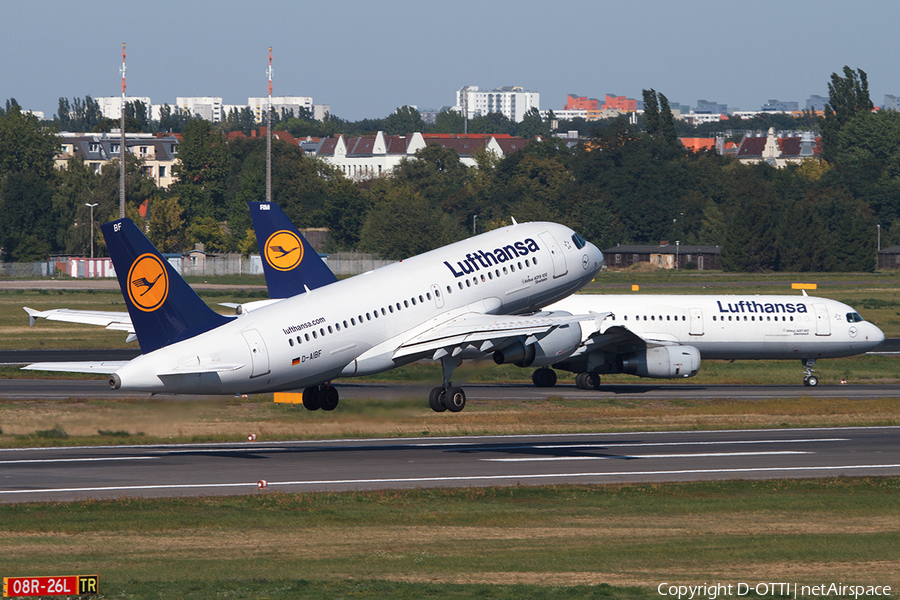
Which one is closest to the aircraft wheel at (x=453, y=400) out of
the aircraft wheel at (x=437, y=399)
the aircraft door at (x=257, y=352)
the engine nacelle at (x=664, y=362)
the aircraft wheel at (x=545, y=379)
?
the aircraft wheel at (x=437, y=399)

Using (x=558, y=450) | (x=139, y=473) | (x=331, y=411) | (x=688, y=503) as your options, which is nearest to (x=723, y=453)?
(x=558, y=450)

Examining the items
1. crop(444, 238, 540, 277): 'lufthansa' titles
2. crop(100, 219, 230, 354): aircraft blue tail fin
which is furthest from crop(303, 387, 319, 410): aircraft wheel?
crop(100, 219, 230, 354): aircraft blue tail fin

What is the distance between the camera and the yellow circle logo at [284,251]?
169 ft

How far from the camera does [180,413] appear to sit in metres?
42.3

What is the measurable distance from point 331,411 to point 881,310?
8821 centimetres

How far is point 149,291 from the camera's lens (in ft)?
125

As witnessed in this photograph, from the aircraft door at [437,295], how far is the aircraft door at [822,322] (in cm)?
3355

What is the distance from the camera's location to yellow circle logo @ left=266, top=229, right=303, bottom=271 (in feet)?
169

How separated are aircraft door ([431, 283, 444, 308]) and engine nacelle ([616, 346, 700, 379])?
2282 cm

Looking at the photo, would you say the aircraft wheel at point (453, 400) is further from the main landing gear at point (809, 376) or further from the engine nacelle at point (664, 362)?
the main landing gear at point (809, 376)

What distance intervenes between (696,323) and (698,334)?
660mm

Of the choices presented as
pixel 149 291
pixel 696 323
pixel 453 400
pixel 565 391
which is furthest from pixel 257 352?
pixel 696 323

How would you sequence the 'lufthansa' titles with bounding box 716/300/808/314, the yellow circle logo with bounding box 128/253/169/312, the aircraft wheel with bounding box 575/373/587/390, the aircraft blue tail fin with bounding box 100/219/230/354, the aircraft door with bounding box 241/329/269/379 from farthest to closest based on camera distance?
the 'lufthansa' titles with bounding box 716/300/808/314
the aircraft wheel with bounding box 575/373/587/390
the aircraft door with bounding box 241/329/269/379
the yellow circle logo with bounding box 128/253/169/312
the aircraft blue tail fin with bounding box 100/219/230/354

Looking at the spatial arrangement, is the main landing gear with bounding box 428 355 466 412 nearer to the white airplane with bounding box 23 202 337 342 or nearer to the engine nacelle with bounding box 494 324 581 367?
the engine nacelle with bounding box 494 324 581 367
